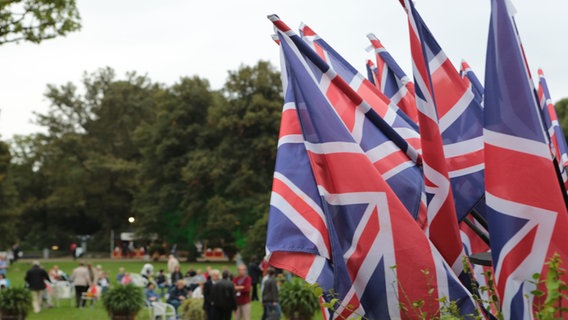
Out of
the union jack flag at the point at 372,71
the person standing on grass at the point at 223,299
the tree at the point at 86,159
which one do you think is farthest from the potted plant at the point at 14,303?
the tree at the point at 86,159

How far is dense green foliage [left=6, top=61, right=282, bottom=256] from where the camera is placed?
56875 millimetres

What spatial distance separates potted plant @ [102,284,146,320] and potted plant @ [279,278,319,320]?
127 inches

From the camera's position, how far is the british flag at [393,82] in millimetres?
8297

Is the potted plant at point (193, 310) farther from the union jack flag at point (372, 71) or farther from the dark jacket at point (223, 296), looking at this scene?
the union jack flag at point (372, 71)

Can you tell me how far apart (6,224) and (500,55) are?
6428 cm

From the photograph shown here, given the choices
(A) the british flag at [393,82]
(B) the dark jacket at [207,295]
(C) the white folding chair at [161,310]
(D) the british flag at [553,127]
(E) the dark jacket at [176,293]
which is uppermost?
(A) the british flag at [393,82]

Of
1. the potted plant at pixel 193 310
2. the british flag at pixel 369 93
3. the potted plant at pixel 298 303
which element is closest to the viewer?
the british flag at pixel 369 93

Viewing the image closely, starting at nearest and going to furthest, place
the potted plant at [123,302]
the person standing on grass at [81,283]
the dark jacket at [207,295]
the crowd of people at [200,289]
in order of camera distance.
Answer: the crowd of people at [200,289] → the dark jacket at [207,295] → the potted plant at [123,302] → the person standing on grass at [81,283]

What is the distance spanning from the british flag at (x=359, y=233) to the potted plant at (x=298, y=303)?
1180cm

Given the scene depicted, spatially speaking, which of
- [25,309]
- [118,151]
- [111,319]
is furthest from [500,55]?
[118,151]

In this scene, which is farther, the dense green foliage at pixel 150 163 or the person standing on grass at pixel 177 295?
the dense green foliage at pixel 150 163

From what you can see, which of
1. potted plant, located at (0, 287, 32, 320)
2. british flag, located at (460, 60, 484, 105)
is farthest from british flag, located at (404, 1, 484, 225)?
potted plant, located at (0, 287, 32, 320)

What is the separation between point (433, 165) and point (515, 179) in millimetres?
926

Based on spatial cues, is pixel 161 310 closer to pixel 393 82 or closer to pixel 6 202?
pixel 393 82
